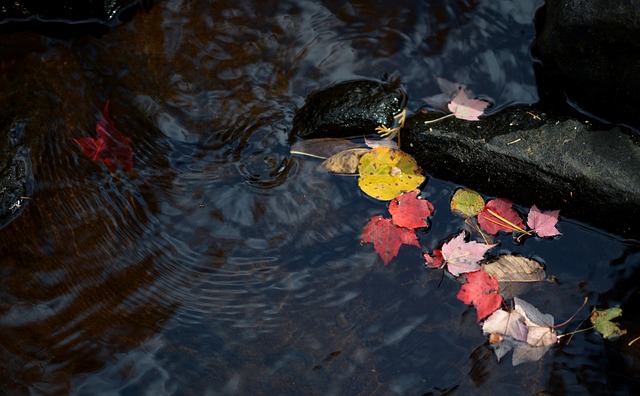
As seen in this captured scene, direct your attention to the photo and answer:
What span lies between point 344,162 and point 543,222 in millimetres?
1241

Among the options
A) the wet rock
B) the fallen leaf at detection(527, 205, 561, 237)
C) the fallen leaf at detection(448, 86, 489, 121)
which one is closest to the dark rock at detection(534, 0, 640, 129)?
the fallen leaf at detection(448, 86, 489, 121)

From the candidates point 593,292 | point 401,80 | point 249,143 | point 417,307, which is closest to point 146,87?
point 249,143

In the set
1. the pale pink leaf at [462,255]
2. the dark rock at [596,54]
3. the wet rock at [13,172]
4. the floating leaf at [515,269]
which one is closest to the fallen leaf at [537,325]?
the floating leaf at [515,269]

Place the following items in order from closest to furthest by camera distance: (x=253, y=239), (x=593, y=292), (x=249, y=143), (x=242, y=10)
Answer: (x=593, y=292)
(x=253, y=239)
(x=249, y=143)
(x=242, y=10)

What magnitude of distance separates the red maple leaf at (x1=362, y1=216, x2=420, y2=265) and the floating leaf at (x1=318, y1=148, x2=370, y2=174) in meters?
0.37

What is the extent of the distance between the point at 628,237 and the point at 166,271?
268cm

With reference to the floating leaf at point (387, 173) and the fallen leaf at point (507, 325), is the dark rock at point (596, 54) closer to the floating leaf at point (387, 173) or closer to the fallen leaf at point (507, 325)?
the floating leaf at point (387, 173)

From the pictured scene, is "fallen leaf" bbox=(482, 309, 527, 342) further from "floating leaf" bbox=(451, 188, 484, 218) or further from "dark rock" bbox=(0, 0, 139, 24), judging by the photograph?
"dark rock" bbox=(0, 0, 139, 24)

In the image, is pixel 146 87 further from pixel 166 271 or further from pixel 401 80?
pixel 401 80

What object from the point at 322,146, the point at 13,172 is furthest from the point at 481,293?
the point at 13,172

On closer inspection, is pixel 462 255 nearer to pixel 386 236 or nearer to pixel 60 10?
pixel 386 236

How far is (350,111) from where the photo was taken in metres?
3.88

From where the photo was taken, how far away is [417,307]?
11.4ft

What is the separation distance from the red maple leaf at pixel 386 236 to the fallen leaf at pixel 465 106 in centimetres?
81
